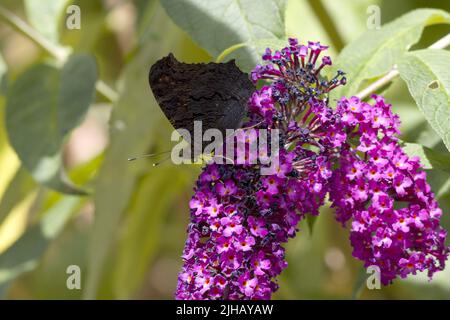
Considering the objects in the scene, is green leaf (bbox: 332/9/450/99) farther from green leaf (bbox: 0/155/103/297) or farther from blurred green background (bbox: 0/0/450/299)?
green leaf (bbox: 0/155/103/297)

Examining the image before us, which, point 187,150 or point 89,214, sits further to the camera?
point 89,214

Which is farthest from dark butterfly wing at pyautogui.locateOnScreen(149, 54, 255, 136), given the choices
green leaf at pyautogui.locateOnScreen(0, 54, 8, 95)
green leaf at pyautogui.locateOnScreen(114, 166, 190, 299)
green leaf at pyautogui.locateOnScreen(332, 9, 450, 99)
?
green leaf at pyautogui.locateOnScreen(114, 166, 190, 299)

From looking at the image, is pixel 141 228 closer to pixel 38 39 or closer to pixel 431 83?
pixel 38 39

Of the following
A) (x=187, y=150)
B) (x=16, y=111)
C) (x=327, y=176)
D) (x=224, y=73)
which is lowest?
(x=327, y=176)

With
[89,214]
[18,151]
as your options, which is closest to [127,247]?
[18,151]

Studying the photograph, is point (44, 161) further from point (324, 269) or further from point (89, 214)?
point (89, 214)

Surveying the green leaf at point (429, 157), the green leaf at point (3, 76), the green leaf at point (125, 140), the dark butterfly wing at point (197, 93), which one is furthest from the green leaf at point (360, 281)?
the green leaf at point (3, 76)

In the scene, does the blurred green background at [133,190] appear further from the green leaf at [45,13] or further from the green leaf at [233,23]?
the green leaf at [233,23]

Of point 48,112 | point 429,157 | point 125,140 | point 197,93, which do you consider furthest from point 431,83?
point 48,112
